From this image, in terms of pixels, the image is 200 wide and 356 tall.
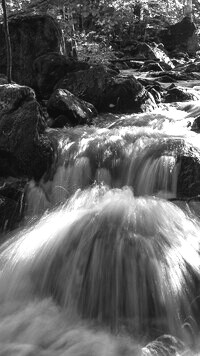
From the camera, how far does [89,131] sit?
7855mm

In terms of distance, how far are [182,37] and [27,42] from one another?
14.9 meters

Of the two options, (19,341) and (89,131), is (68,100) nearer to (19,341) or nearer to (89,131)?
(89,131)

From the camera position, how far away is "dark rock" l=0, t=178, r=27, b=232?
239 inches

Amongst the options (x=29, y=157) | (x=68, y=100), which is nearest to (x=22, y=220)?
(x=29, y=157)

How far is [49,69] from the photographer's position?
35.6 ft

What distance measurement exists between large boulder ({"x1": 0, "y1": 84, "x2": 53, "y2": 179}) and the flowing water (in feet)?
1.60

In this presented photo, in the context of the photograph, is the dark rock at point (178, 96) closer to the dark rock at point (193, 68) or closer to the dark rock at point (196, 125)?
the dark rock at point (196, 125)

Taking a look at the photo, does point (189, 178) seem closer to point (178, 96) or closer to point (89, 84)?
point (89, 84)

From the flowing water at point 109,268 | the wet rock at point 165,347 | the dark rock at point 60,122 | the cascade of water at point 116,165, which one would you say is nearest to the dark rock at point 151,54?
the dark rock at point 60,122

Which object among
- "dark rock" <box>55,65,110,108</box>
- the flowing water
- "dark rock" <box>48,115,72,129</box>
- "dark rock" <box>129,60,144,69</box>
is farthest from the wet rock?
"dark rock" <box>129,60,144,69</box>

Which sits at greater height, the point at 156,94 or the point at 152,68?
the point at 152,68

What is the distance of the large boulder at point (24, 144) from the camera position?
6.60 m

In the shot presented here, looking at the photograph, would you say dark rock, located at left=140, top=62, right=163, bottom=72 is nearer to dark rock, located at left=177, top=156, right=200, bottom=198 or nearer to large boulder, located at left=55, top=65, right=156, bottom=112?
large boulder, located at left=55, top=65, right=156, bottom=112

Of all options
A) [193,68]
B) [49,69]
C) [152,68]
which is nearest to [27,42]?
[49,69]
